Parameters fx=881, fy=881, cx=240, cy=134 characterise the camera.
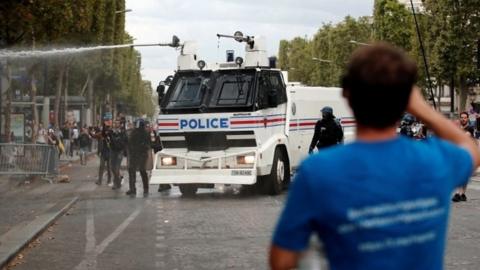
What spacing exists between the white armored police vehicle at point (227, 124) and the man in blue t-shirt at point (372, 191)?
50.7ft

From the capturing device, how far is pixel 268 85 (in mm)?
19594

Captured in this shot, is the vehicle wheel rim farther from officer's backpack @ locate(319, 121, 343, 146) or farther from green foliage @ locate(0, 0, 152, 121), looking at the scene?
green foliage @ locate(0, 0, 152, 121)

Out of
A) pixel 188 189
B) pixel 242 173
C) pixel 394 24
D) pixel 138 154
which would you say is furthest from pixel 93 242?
pixel 394 24

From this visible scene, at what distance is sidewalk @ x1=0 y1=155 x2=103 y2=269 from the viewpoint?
12.7 meters

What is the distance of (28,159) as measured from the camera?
26094 mm

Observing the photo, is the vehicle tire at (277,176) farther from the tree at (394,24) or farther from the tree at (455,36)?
the tree at (394,24)

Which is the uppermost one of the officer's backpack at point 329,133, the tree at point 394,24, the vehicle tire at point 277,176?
the tree at point 394,24

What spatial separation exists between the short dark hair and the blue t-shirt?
0.10 meters

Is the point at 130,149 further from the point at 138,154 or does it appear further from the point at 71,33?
the point at 71,33

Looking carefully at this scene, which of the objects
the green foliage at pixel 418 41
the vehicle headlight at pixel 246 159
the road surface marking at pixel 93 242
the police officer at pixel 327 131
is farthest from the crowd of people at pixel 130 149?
the green foliage at pixel 418 41

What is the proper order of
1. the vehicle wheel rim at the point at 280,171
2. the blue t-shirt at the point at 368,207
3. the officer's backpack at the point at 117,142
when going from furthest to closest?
the officer's backpack at the point at 117,142, the vehicle wheel rim at the point at 280,171, the blue t-shirt at the point at 368,207

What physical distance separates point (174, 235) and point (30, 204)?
7.05 m

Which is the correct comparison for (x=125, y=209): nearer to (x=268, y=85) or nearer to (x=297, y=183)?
(x=268, y=85)

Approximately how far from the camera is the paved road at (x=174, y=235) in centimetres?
1049
